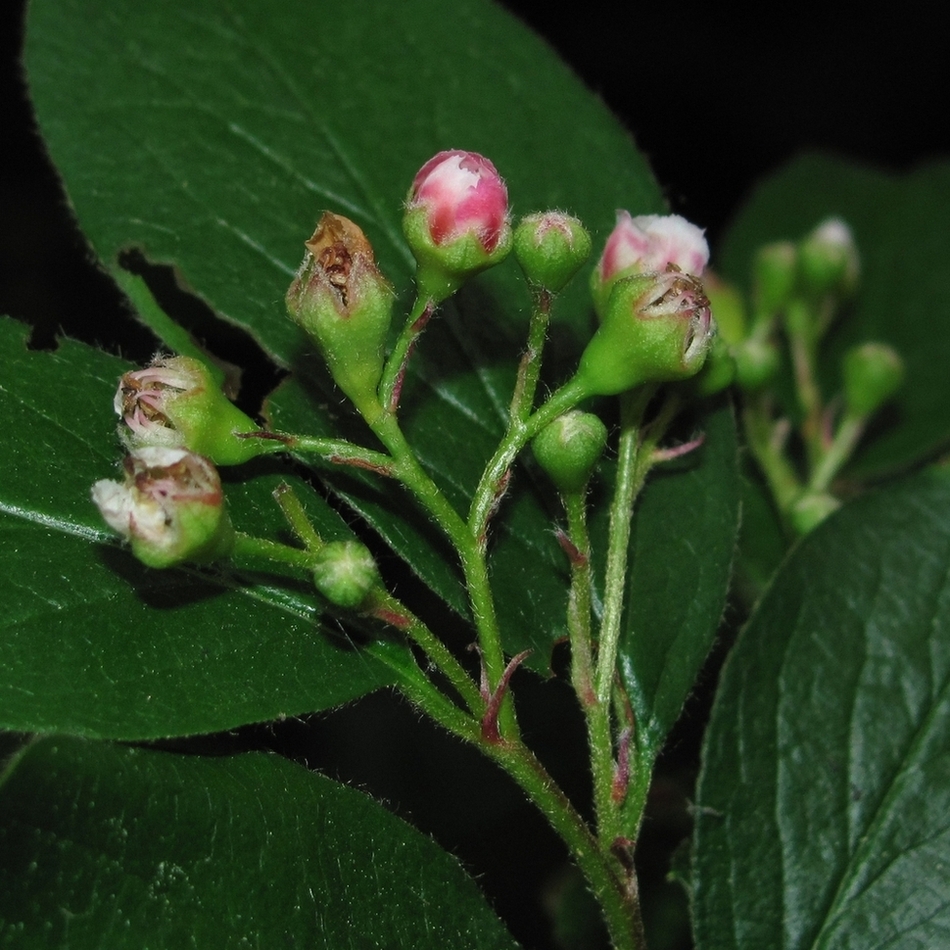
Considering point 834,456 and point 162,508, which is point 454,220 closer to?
point 162,508

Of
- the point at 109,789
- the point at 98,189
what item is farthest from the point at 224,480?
the point at 98,189

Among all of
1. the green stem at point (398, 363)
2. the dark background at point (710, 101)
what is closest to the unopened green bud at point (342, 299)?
the green stem at point (398, 363)

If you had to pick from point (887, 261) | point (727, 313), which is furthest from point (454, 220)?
point (887, 261)

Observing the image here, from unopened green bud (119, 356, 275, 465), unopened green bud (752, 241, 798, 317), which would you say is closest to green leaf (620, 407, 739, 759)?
unopened green bud (119, 356, 275, 465)

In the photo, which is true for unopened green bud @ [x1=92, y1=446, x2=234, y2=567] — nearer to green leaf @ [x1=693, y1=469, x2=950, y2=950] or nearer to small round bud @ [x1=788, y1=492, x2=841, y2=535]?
green leaf @ [x1=693, y1=469, x2=950, y2=950]

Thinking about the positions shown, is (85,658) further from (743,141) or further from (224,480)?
(743,141)

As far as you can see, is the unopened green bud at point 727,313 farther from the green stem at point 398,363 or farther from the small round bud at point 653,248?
the green stem at point 398,363
